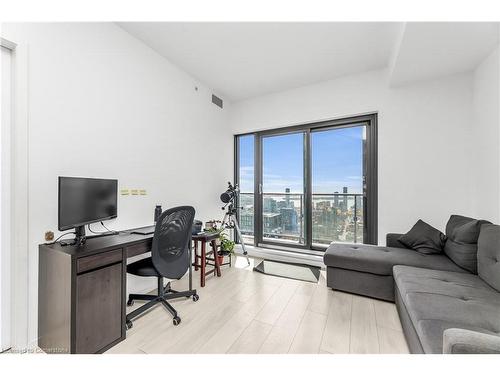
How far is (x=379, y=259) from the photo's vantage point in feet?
7.34

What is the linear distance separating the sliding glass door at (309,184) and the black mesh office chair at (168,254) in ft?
6.82

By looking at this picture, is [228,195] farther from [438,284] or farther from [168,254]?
[438,284]

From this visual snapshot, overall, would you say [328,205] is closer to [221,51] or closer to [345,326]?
[345,326]

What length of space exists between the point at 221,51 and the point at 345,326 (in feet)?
10.6

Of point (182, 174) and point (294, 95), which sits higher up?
point (294, 95)

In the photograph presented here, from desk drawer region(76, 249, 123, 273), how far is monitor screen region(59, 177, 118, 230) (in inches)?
12.4

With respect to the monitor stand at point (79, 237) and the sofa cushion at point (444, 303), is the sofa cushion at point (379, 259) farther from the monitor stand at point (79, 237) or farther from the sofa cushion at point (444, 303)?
the monitor stand at point (79, 237)

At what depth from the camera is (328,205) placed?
351cm

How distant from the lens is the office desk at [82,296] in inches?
55.2

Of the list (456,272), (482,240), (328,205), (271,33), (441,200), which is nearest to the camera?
(482,240)

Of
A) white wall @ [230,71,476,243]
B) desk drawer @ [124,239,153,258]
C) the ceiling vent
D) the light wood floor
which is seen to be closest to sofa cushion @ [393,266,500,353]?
the light wood floor

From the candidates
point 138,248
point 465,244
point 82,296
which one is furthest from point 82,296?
point 465,244
